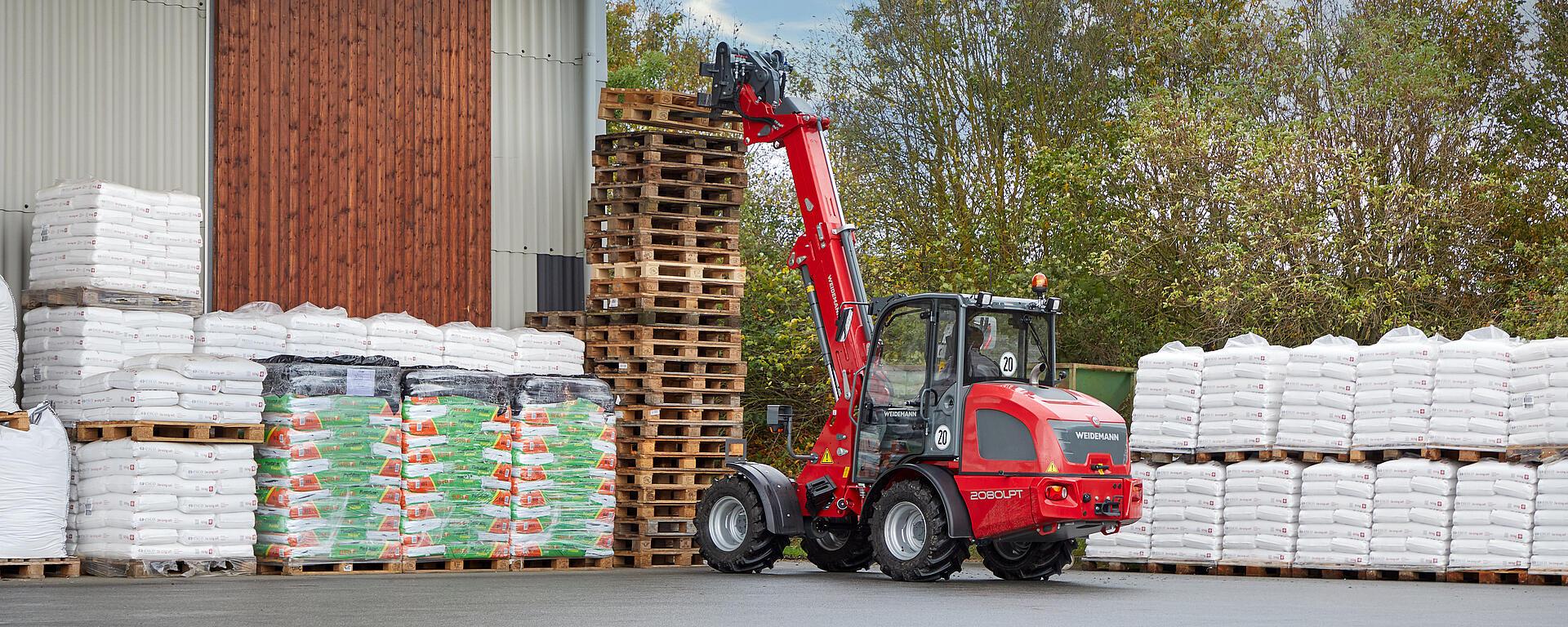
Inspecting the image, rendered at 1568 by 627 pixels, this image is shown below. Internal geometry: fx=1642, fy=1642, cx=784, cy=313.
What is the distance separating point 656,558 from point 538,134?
14.6ft

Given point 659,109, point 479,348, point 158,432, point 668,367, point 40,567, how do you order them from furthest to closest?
point 668,367, point 659,109, point 479,348, point 158,432, point 40,567

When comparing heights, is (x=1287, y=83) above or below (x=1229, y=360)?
above

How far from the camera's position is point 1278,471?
13.6m

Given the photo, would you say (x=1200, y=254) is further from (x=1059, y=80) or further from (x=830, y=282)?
(x=830, y=282)

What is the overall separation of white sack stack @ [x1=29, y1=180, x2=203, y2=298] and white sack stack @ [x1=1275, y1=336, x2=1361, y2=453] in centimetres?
889

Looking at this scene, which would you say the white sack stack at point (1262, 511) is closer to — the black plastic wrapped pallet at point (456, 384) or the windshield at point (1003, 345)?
the windshield at point (1003, 345)

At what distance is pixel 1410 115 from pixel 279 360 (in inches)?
545

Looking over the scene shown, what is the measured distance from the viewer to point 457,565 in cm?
1340

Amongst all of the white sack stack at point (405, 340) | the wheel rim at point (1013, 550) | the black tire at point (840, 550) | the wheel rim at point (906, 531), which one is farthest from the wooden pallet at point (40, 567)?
the wheel rim at point (1013, 550)

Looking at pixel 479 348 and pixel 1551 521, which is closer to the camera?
pixel 1551 521

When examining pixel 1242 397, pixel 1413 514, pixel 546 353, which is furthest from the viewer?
pixel 546 353

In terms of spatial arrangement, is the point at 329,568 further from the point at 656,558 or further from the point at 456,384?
the point at 656,558

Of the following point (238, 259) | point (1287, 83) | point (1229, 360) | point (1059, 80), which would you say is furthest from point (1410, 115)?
point (238, 259)

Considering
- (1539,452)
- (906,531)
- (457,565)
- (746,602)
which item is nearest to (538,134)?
(457,565)
